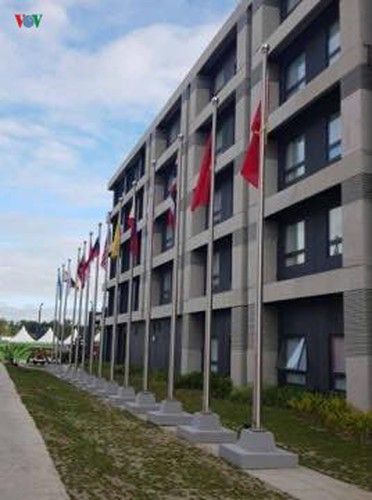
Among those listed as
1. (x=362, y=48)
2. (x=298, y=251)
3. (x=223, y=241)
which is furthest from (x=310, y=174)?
(x=223, y=241)

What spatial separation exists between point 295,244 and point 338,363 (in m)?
6.10

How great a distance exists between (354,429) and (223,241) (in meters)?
19.1

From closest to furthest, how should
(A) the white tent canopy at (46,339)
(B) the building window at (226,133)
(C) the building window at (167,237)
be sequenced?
1. (B) the building window at (226,133)
2. (C) the building window at (167,237)
3. (A) the white tent canopy at (46,339)

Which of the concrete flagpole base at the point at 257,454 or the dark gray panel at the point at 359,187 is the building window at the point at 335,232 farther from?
the concrete flagpole base at the point at 257,454

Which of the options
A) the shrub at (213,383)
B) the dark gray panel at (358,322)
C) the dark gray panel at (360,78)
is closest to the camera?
the dark gray panel at (358,322)

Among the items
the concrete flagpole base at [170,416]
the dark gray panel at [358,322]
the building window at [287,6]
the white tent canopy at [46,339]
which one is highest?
the building window at [287,6]

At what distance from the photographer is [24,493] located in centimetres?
1023

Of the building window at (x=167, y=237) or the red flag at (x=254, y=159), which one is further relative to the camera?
the building window at (x=167, y=237)

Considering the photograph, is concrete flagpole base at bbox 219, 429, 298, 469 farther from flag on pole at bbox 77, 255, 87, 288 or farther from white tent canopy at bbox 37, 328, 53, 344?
white tent canopy at bbox 37, 328, 53, 344

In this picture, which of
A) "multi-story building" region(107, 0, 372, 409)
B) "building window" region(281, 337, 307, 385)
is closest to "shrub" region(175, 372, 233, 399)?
"multi-story building" region(107, 0, 372, 409)

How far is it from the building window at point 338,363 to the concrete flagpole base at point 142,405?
6.52 m

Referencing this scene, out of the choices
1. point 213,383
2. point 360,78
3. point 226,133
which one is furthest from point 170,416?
point 226,133

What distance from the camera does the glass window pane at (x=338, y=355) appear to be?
25447 mm

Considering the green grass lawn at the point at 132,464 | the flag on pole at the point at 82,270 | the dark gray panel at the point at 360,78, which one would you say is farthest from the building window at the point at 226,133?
the green grass lawn at the point at 132,464
